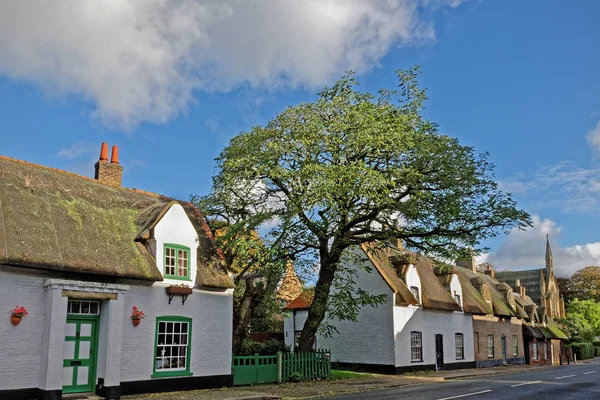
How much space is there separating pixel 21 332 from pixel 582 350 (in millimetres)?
67674

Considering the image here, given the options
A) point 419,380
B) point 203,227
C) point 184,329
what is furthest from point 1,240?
point 419,380

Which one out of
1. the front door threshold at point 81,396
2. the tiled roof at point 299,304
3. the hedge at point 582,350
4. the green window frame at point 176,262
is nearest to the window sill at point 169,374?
the front door threshold at point 81,396

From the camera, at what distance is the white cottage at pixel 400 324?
30.5m

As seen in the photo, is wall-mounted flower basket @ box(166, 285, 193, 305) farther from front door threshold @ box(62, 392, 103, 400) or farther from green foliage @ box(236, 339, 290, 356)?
green foliage @ box(236, 339, 290, 356)

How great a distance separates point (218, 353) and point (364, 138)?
10.1 m

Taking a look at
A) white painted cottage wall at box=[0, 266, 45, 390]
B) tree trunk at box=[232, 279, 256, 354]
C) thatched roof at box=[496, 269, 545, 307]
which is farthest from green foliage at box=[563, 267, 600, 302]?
white painted cottage wall at box=[0, 266, 45, 390]

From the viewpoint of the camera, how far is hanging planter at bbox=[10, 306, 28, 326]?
47.3ft

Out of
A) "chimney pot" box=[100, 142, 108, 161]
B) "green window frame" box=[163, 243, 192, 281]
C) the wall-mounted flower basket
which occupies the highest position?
"chimney pot" box=[100, 142, 108, 161]

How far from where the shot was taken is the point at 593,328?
7888cm

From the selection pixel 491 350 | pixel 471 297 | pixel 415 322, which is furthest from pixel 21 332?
pixel 491 350

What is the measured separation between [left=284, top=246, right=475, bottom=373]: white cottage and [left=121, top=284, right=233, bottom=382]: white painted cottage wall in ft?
27.4

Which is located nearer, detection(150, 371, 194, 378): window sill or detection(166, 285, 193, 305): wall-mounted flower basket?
detection(150, 371, 194, 378): window sill

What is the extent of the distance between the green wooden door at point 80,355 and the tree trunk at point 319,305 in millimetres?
9679

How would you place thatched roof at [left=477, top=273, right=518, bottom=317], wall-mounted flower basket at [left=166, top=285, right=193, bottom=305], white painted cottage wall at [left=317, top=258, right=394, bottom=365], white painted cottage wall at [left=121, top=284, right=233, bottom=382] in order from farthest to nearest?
thatched roof at [left=477, top=273, right=518, bottom=317], white painted cottage wall at [left=317, top=258, right=394, bottom=365], wall-mounted flower basket at [left=166, top=285, right=193, bottom=305], white painted cottage wall at [left=121, top=284, right=233, bottom=382]
